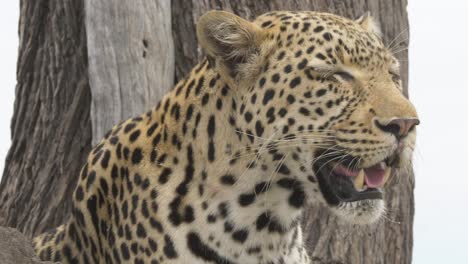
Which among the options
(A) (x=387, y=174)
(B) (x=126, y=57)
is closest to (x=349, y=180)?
(A) (x=387, y=174)

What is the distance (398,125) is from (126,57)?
3810 mm

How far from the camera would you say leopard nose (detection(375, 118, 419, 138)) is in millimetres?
5867

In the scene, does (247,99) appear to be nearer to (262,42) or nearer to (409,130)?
(262,42)

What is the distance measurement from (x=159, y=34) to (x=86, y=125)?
1.09m

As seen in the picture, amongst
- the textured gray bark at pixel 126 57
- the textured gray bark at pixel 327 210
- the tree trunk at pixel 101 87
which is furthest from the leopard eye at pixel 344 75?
the textured gray bark at pixel 126 57

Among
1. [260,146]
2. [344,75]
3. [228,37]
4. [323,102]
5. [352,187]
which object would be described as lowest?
[352,187]

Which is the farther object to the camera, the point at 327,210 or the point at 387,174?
the point at 327,210

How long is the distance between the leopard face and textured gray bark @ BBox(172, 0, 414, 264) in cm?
286

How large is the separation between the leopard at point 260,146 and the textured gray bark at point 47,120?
3.29 m

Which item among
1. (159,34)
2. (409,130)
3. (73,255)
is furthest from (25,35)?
(409,130)

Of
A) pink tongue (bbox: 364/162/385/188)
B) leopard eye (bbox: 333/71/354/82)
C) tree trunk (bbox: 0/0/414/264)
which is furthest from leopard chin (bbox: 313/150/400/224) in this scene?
tree trunk (bbox: 0/0/414/264)

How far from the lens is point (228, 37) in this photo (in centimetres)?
621

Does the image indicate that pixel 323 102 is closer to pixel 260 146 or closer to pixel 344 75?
pixel 344 75

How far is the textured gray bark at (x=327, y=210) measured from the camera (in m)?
9.16
